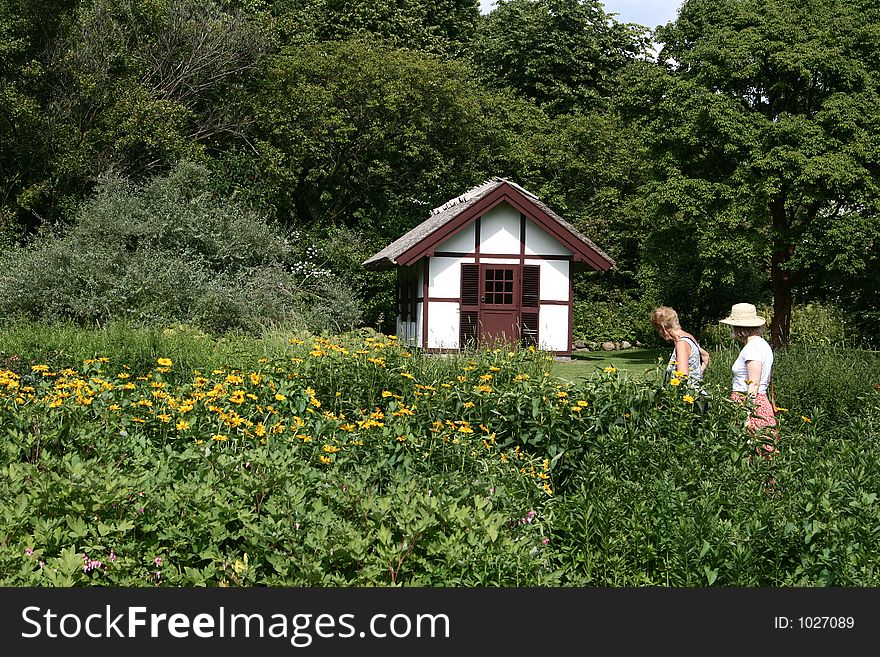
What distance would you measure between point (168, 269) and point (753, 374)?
13005mm

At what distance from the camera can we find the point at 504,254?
21453 millimetres

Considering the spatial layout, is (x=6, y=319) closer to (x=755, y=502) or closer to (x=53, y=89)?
(x=53, y=89)

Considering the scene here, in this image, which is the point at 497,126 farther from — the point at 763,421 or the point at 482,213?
the point at 763,421

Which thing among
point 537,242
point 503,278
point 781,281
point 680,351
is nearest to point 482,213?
point 537,242

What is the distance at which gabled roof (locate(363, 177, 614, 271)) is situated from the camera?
20.5 m

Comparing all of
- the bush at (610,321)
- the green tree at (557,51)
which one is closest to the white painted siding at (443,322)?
the bush at (610,321)

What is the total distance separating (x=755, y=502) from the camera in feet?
14.3

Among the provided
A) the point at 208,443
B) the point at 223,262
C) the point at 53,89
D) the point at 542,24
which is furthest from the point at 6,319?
the point at 542,24

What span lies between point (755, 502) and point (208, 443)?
2722 millimetres

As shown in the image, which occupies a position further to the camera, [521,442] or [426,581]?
Result: [521,442]

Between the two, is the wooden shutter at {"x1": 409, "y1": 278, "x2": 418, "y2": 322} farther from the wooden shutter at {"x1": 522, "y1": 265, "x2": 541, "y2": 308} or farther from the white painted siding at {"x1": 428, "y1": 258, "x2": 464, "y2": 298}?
the wooden shutter at {"x1": 522, "y1": 265, "x2": 541, "y2": 308}

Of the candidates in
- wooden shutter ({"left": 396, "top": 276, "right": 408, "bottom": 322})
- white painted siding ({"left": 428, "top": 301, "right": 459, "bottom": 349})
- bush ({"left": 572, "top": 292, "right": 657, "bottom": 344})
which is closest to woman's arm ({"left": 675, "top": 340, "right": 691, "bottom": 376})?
white painted siding ({"left": 428, "top": 301, "right": 459, "bottom": 349})

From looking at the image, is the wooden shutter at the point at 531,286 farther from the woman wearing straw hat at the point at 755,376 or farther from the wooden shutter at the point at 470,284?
the woman wearing straw hat at the point at 755,376

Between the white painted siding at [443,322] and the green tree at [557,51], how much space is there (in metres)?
11.9
